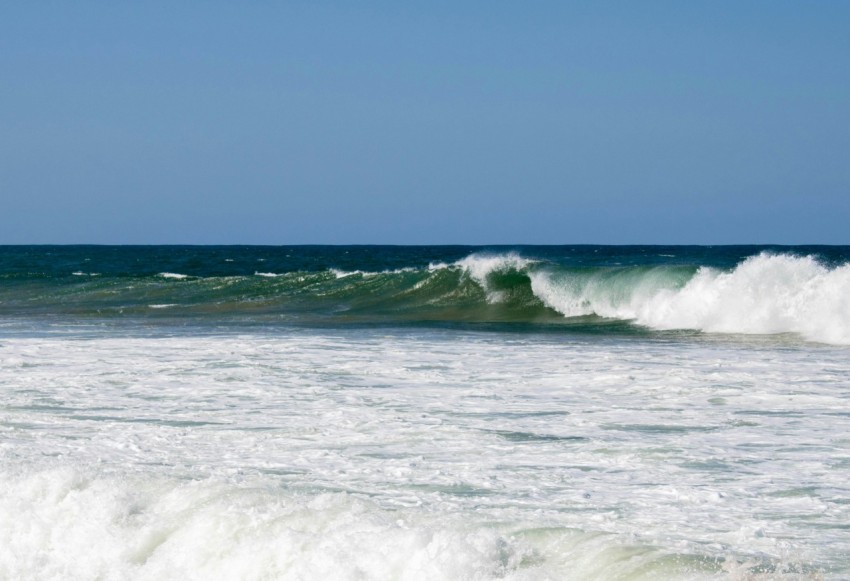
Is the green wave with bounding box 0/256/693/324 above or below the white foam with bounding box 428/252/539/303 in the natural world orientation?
below

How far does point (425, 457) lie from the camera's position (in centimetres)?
590

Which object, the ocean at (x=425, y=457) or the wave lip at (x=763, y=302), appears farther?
the wave lip at (x=763, y=302)

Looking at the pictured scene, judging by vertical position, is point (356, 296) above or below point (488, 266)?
below

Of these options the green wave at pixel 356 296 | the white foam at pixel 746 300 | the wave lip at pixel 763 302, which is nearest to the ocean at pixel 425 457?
the white foam at pixel 746 300

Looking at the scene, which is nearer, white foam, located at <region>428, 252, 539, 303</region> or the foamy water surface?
the foamy water surface

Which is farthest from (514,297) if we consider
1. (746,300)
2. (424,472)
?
(424,472)

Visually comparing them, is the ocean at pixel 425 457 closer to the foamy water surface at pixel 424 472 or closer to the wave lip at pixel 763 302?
the foamy water surface at pixel 424 472

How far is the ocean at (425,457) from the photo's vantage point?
163 inches

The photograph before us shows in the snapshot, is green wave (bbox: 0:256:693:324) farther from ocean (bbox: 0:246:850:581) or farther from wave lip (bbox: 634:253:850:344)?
ocean (bbox: 0:246:850:581)

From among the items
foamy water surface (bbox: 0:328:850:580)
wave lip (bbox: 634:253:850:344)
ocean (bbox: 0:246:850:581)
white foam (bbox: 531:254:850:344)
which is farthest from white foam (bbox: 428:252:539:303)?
foamy water surface (bbox: 0:328:850:580)

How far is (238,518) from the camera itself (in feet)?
14.9

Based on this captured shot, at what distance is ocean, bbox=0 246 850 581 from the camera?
415 cm

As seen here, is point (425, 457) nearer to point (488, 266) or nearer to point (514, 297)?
point (514, 297)

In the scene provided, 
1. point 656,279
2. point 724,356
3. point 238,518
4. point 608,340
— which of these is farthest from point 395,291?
point 238,518
